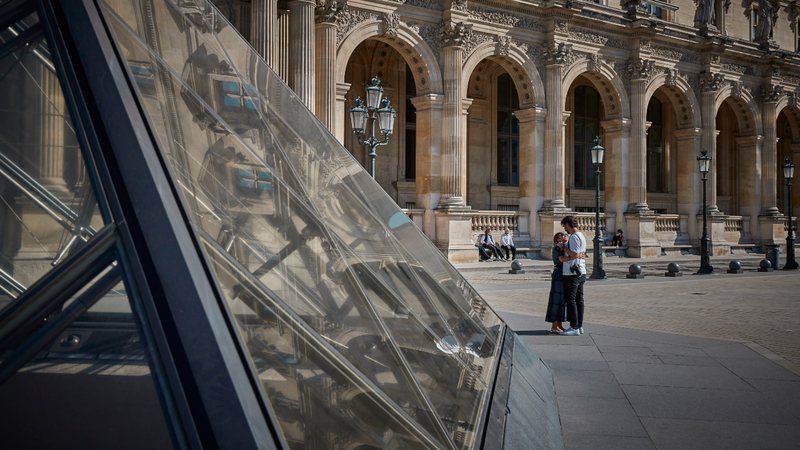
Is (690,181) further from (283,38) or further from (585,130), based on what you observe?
(283,38)

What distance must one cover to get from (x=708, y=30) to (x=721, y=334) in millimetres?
24326

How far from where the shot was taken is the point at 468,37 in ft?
73.0

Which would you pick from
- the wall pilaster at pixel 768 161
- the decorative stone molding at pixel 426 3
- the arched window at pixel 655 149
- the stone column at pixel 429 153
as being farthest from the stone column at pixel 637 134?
the decorative stone molding at pixel 426 3

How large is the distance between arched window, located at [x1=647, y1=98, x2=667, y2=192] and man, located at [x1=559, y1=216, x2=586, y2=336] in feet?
87.7

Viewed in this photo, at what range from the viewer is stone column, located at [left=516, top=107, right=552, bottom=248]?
24.1m

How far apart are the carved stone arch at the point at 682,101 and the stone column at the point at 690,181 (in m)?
0.36

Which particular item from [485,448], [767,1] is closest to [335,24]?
[485,448]

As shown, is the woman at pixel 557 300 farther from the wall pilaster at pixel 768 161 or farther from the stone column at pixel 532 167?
the wall pilaster at pixel 768 161

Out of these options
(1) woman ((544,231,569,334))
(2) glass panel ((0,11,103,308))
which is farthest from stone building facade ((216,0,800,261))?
(2) glass panel ((0,11,103,308))

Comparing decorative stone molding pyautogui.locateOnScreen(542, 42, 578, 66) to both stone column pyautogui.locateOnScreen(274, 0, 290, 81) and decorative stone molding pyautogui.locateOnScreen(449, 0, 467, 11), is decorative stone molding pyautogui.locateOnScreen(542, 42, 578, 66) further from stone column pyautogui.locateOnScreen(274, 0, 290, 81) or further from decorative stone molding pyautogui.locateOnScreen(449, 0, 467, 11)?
stone column pyautogui.locateOnScreen(274, 0, 290, 81)

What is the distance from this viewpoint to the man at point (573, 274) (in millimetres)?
8133

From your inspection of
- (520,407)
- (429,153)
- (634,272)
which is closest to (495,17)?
(429,153)

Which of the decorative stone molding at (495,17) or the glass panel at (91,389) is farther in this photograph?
the decorative stone molding at (495,17)

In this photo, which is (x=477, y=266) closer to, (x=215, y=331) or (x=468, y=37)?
(x=468, y=37)
